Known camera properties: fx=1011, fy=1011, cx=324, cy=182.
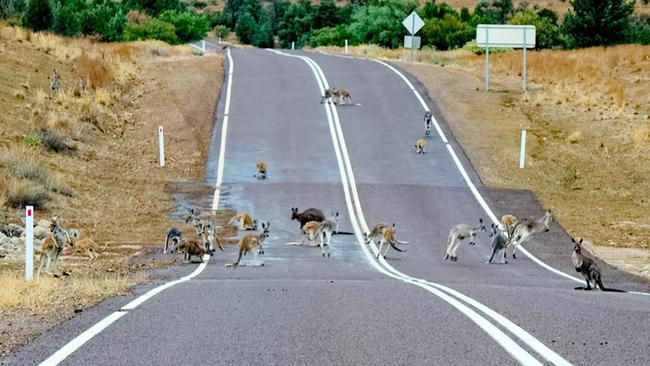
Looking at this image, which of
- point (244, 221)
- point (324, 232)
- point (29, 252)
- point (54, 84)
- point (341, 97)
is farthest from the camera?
point (341, 97)

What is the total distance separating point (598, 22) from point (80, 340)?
2803 inches

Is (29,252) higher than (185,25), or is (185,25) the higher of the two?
(185,25)

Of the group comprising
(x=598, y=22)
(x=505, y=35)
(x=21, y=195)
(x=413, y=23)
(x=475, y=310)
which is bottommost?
(x=475, y=310)

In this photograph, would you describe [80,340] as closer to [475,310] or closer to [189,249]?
[475,310]

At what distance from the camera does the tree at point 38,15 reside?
2366 inches

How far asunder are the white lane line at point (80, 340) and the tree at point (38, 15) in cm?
5295

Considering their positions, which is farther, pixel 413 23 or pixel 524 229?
pixel 413 23

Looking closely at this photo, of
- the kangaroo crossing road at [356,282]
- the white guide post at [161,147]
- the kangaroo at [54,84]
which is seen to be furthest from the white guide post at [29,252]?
the kangaroo at [54,84]

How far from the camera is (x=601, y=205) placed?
28344mm

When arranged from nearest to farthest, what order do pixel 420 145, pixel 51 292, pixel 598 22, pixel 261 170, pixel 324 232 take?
1. pixel 51 292
2. pixel 324 232
3. pixel 261 170
4. pixel 420 145
5. pixel 598 22

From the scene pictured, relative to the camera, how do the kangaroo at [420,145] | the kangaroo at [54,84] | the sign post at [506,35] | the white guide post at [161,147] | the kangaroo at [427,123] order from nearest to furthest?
the white guide post at [161,147]
the kangaroo at [420,145]
the kangaroo at [427,123]
the kangaroo at [54,84]
the sign post at [506,35]

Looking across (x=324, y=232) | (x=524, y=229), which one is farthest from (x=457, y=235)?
(x=324, y=232)

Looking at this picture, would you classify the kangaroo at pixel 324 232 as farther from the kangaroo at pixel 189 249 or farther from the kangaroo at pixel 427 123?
the kangaroo at pixel 427 123

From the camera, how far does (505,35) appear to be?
137 feet
